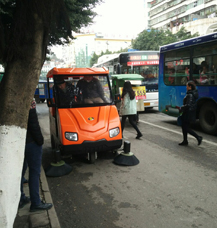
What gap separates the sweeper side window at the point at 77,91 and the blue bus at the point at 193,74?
3.90m

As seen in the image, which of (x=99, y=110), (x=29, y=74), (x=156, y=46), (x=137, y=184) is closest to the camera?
(x=29, y=74)

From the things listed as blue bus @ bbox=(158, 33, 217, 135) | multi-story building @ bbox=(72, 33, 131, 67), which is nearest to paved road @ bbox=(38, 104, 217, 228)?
blue bus @ bbox=(158, 33, 217, 135)

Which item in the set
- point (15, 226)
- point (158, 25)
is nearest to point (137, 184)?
point (15, 226)

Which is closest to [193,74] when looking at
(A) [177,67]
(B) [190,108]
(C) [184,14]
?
(A) [177,67]

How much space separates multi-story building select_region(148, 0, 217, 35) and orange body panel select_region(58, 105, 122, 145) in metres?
43.5

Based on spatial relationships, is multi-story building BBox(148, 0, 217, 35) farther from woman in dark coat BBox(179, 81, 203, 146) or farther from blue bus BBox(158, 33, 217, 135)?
woman in dark coat BBox(179, 81, 203, 146)

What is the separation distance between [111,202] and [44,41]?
97.7 inches

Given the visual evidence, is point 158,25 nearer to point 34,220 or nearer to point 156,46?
point 156,46

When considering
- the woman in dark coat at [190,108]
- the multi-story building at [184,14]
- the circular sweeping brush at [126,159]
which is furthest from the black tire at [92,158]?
the multi-story building at [184,14]

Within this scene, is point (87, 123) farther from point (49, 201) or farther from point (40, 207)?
point (40, 207)

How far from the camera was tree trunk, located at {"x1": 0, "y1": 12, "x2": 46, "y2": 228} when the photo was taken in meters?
2.63

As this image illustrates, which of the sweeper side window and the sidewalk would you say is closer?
the sidewalk

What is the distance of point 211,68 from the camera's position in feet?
26.3

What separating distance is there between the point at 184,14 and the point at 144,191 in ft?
202
